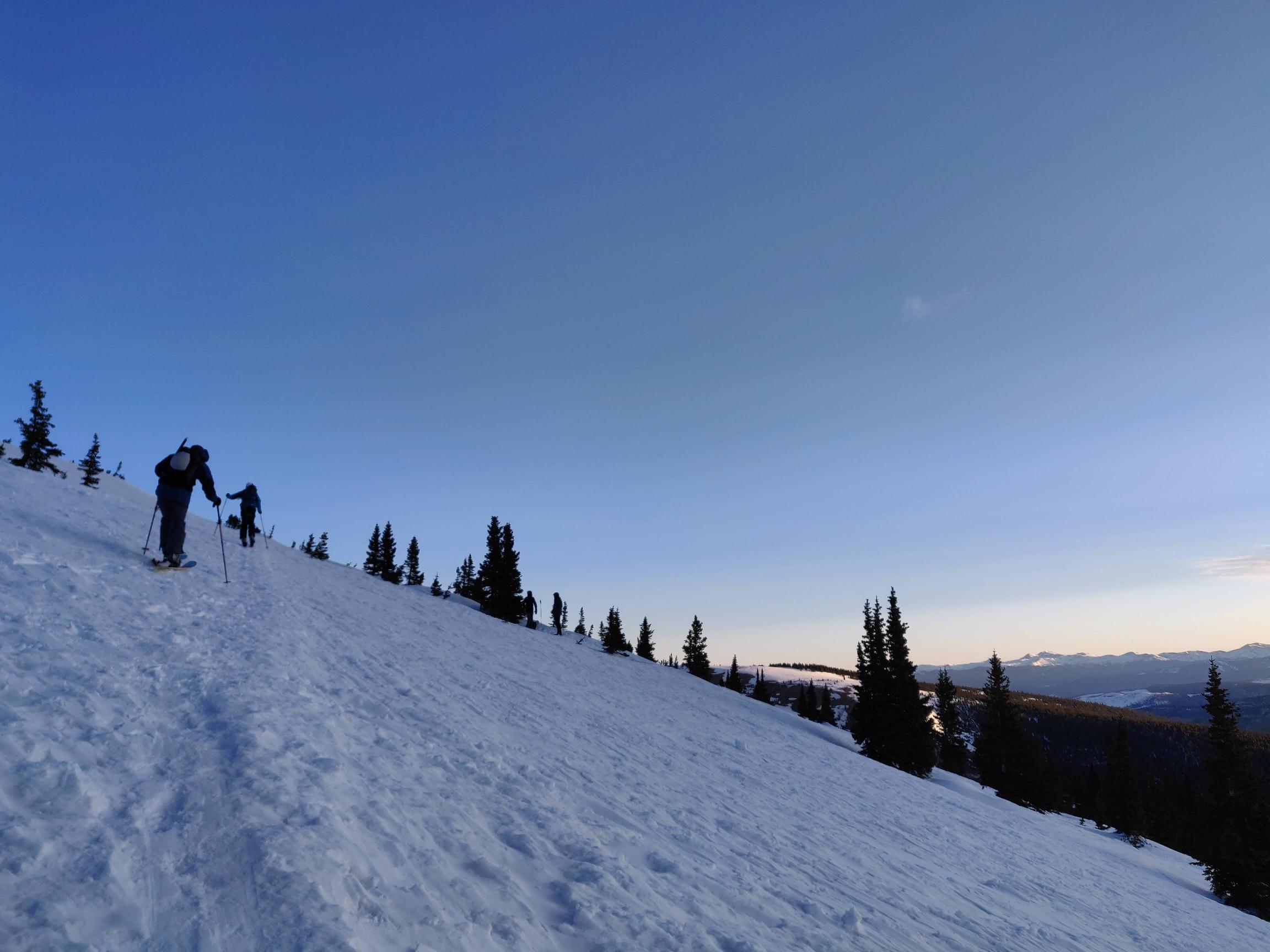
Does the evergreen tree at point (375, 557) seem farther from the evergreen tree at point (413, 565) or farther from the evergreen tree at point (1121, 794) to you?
the evergreen tree at point (1121, 794)

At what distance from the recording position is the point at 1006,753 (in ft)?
161

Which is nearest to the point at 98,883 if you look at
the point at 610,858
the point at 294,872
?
the point at 294,872

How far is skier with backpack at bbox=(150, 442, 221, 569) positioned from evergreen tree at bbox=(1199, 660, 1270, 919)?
42.1m

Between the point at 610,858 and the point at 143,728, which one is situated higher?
the point at 143,728

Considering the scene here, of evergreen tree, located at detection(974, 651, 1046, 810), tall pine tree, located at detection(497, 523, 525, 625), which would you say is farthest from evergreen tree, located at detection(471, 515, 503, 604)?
evergreen tree, located at detection(974, 651, 1046, 810)

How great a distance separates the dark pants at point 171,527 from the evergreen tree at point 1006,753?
5456 cm

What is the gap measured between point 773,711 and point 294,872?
34.4m

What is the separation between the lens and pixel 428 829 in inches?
221

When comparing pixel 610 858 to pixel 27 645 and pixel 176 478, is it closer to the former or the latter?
pixel 27 645

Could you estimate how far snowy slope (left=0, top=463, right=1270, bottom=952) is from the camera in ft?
13.2

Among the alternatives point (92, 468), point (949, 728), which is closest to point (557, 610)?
point (92, 468)

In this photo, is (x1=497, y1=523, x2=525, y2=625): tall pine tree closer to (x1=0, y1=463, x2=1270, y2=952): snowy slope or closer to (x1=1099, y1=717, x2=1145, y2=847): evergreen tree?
(x1=0, y1=463, x2=1270, y2=952): snowy slope

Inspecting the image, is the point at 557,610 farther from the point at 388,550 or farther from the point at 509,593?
the point at 388,550

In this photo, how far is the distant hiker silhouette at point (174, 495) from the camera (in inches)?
522
